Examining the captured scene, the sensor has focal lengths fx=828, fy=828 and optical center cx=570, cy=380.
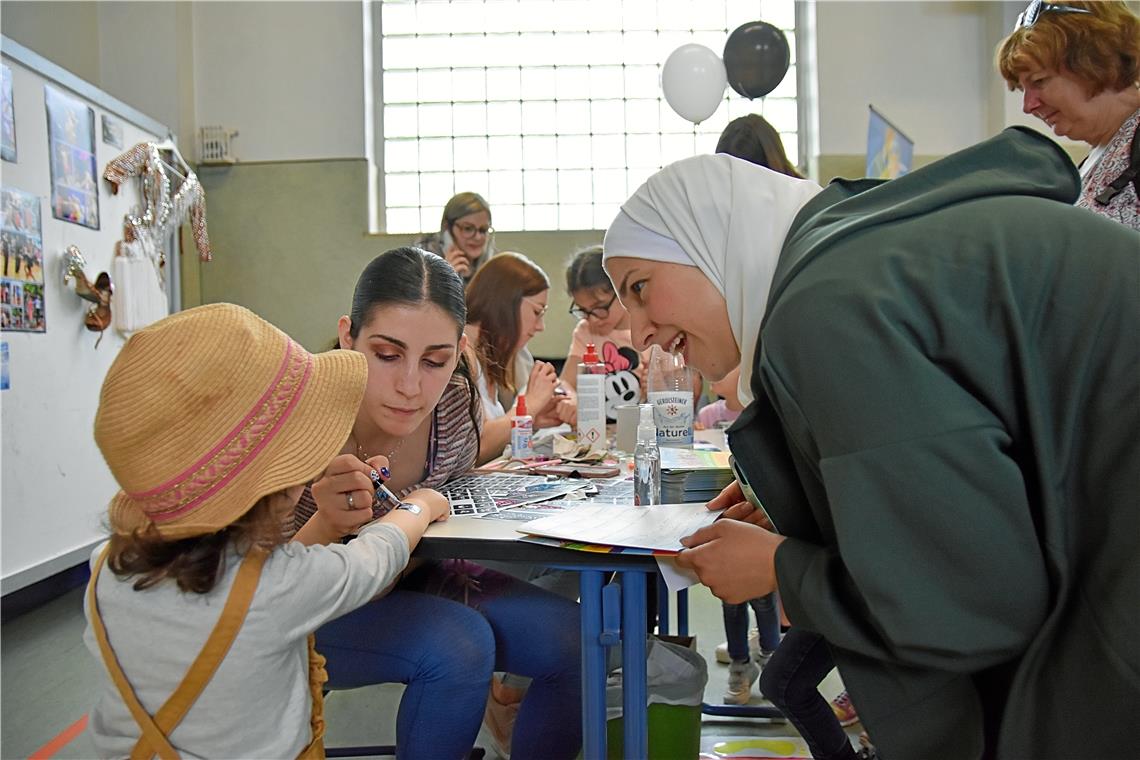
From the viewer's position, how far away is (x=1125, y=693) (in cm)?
76

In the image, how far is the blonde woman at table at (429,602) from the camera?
52.1 inches

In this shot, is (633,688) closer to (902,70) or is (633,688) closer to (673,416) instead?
(673,416)

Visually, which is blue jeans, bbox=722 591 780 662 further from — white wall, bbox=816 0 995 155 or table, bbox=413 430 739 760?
white wall, bbox=816 0 995 155

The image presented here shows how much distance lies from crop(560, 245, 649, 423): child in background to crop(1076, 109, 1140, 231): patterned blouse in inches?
51.6

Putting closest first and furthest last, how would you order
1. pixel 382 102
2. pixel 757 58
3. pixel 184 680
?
pixel 184 680 → pixel 757 58 → pixel 382 102

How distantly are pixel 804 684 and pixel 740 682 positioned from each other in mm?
804

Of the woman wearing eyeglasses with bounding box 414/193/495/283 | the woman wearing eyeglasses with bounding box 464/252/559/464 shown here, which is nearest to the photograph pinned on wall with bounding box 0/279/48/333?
the woman wearing eyeglasses with bounding box 414/193/495/283

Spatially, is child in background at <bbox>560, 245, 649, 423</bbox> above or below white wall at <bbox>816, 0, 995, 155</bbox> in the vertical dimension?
below

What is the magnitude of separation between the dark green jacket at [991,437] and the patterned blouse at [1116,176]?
3.74 ft

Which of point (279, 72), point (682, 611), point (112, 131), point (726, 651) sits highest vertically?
point (279, 72)

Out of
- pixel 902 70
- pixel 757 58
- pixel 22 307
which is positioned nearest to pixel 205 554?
pixel 22 307

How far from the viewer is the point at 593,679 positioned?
48.9 inches

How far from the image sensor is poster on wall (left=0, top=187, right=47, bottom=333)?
2.98 meters

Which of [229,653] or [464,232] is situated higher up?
[464,232]
